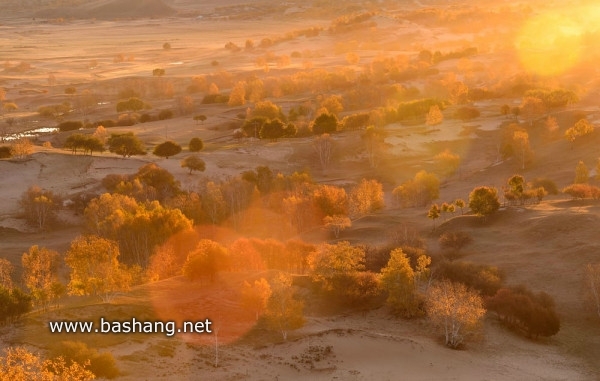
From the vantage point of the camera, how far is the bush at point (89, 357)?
35125 mm

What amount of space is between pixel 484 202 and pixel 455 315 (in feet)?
87.9

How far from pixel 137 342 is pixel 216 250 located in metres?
14.1

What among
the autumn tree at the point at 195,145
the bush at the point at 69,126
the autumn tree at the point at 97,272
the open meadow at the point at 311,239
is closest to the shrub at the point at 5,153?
the open meadow at the point at 311,239

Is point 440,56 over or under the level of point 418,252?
over

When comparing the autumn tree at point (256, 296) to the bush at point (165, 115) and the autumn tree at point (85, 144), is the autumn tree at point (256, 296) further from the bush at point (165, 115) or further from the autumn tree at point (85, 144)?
the bush at point (165, 115)

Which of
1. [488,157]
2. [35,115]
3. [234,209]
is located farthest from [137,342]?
[35,115]

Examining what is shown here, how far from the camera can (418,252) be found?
58.2 metres

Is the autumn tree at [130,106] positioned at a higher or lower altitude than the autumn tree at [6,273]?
higher

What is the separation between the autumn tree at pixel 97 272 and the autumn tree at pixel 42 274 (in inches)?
70.7

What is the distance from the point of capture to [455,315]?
44.1 m

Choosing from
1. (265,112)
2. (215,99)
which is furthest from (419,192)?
(215,99)

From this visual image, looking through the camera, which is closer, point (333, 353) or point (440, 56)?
point (333, 353)

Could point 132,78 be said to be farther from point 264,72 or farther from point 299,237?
point 299,237

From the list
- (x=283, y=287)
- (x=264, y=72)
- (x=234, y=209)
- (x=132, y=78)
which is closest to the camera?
(x=283, y=287)
